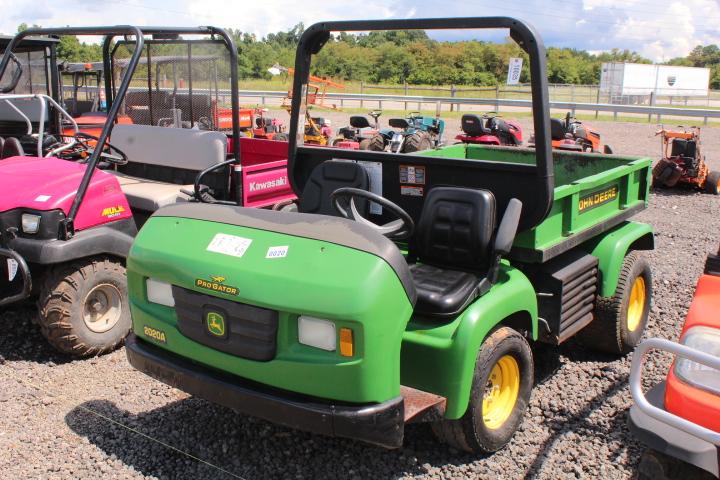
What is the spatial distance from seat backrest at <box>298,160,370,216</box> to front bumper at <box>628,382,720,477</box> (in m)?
1.88

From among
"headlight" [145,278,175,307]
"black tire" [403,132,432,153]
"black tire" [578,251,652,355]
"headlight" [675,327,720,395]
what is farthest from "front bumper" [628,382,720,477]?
"black tire" [403,132,432,153]

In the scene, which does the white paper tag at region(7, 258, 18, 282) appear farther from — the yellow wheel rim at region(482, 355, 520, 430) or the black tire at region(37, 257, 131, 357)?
the yellow wheel rim at region(482, 355, 520, 430)

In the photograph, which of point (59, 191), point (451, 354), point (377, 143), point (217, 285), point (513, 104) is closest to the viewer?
point (217, 285)

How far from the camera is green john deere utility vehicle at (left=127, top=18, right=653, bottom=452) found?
8.13ft

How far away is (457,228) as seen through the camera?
321 centimetres

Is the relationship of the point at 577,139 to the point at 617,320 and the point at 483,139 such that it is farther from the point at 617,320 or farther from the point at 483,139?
the point at 617,320

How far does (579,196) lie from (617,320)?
894 mm

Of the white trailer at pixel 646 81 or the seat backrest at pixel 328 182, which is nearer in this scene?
the seat backrest at pixel 328 182

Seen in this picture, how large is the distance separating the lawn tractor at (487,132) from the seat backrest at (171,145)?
5.42 meters

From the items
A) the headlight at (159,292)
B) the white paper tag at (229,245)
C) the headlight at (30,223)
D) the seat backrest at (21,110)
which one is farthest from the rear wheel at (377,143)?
the white paper tag at (229,245)

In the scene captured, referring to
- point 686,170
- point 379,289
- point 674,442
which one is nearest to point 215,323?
point 379,289

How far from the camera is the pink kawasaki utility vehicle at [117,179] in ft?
13.3

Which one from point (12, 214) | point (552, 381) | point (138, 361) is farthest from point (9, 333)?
point (552, 381)

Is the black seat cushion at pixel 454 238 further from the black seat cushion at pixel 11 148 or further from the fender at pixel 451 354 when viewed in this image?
the black seat cushion at pixel 11 148
